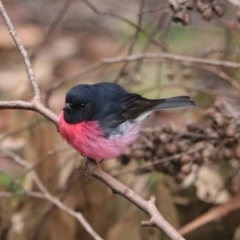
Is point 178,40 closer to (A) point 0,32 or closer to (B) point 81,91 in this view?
(A) point 0,32

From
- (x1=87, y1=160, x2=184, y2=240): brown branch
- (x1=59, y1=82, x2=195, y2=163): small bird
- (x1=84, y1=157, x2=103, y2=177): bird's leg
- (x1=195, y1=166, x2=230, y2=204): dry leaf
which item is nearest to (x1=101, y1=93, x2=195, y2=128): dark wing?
(x1=59, y1=82, x2=195, y2=163): small bird

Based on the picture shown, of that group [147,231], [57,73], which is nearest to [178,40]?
[57,73]

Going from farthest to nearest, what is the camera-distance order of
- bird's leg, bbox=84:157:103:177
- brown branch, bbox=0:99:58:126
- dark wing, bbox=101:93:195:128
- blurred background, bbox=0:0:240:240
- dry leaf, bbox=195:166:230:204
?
dry leaf, bbox=195:166:230:204
blurred background, bbox=0:0:240:240
dark wing, bbox=101:93:195:128
bird's leg, bbox=84:157:103:177
brown branch, bbox=0:99:58:126

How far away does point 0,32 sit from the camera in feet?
21.3

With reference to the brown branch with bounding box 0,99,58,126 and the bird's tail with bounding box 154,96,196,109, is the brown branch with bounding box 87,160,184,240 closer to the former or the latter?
the brown branch with bounding box 0,99,58,126

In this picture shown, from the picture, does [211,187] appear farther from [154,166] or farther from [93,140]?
[93,140]

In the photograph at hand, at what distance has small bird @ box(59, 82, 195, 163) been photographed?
2457 millimetres

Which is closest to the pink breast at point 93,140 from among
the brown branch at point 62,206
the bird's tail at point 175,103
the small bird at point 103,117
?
the small bird at point 103,117

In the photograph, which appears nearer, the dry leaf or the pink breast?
the pink breast

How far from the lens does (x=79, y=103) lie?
2473 mm

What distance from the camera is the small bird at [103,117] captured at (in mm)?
2457

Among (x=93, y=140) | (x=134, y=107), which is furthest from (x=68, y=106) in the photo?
(x=134, y=107)

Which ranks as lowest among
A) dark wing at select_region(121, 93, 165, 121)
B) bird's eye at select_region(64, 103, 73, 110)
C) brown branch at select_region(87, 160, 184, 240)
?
brown branch at select_region(87, 160, 184, 240)

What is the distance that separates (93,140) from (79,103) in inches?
5.5
